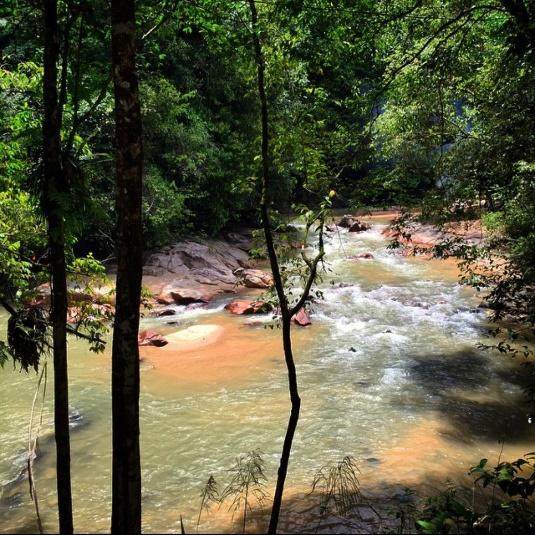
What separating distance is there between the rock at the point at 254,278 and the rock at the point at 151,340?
5868 mm

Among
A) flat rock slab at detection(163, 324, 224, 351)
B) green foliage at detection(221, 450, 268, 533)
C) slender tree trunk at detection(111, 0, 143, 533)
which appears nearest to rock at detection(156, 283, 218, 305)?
flat rock slab at detection(163, 324, 224, 351)

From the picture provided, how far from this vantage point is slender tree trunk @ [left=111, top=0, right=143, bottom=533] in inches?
145

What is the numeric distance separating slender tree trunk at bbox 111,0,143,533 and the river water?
3.11 metres

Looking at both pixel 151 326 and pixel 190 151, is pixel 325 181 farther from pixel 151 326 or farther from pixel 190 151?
pixel 190 151

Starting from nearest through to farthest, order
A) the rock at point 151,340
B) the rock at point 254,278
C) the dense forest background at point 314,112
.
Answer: the dense forest background at point 314,112
the rock at point 151,340
the rock at point 254,278

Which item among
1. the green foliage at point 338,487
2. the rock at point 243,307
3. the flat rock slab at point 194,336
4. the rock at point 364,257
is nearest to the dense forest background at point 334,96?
the green foliage at point 338,487

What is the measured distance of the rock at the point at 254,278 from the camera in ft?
64.4

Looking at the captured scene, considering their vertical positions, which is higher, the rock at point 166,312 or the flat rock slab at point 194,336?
the rock at point 166,312

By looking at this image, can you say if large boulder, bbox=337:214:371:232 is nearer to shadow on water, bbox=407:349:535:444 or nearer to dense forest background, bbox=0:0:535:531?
dense forest background, bbox=0:0:535:531

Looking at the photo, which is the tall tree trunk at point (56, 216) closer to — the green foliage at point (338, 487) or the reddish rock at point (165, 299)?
the green foliage at point (338, 487)

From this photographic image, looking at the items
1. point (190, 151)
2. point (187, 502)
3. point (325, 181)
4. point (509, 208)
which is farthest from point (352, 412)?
point (190, 151)

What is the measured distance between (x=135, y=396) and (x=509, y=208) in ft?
24.5

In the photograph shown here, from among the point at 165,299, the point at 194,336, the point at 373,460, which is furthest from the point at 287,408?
the point at 165,299

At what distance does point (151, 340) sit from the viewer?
550 inches
